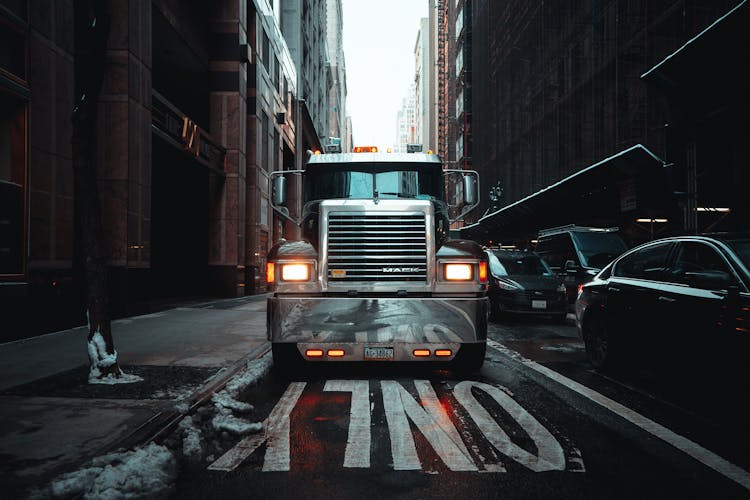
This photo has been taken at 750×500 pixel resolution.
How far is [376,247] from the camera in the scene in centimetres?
679

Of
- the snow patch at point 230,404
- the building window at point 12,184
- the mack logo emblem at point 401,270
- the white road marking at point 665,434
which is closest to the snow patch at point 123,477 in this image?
the snow patch at point 230,404

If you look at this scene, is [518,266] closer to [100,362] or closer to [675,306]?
[675,306]

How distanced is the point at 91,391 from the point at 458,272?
4182mm

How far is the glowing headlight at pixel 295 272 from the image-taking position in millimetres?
6574

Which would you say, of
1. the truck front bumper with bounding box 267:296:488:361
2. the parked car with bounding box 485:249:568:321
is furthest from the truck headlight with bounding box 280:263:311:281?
the parked car with bounding box 485:249:568:321

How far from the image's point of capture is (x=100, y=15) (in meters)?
6.16

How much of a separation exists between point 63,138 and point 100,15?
182 inches

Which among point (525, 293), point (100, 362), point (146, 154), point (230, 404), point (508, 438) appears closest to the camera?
point (508, 438)

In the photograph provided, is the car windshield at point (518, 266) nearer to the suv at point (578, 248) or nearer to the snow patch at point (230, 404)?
the suv at point (578, 248)

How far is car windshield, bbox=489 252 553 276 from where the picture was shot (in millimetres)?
14344

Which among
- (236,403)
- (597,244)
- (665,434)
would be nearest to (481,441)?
(665,434)

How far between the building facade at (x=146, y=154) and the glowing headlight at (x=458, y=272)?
6.62m

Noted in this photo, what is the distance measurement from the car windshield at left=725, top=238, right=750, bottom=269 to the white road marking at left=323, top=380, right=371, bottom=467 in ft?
12.0

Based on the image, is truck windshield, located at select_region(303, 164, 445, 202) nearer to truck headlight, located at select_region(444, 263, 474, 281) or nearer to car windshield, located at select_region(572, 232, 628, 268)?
truck headlight, located at select_region(444, 263, 474, 281)
